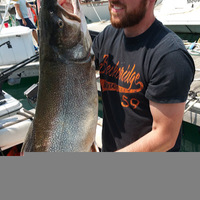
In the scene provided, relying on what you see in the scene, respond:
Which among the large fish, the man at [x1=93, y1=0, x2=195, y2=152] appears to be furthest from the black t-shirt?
the large fish

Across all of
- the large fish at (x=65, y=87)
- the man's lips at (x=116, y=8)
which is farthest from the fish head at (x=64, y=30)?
the man's lips at (x=116, y=8)

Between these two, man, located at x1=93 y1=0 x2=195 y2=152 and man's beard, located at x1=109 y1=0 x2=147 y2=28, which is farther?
man's beard, located at x1=109 y1=0 x2=147 y2=28

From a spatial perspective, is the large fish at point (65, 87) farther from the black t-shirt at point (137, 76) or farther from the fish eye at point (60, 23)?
the black t-shirt at point (137, 76)

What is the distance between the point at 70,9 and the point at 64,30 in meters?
0.16

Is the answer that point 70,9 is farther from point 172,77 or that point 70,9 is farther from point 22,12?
point 22,12

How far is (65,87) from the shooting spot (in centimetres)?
164

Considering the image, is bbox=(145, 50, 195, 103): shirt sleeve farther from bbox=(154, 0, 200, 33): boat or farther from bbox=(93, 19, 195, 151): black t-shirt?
bbox=(154, 0, 200, 33): boat

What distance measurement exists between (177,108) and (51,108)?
89 cm

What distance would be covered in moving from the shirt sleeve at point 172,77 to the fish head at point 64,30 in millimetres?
544

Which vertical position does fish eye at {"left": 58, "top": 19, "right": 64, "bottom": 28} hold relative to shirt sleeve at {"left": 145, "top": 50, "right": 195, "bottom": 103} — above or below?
above

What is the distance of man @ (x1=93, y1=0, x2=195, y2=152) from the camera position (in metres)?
1.39

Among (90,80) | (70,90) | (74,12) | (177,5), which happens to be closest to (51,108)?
(70,90)

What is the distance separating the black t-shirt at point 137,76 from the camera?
1382 millimetres

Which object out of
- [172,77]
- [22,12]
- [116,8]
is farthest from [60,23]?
[22,12]
